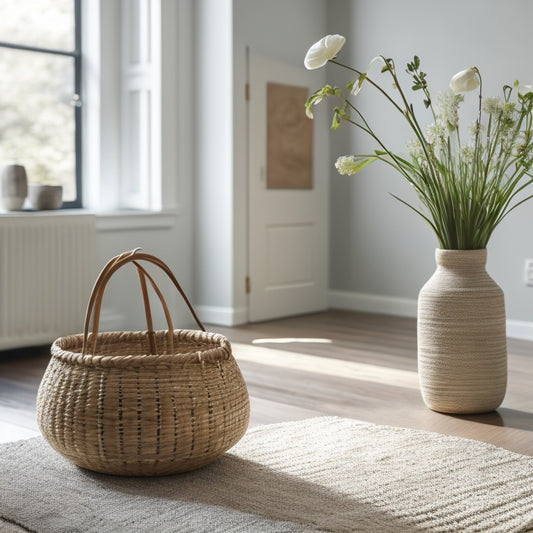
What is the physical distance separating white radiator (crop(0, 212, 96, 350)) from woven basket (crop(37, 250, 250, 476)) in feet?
6.84

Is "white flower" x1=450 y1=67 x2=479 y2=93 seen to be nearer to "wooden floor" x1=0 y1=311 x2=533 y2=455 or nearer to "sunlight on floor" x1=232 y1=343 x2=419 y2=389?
"wooden floor" x1=0 y1=311 x2=533 y2=455

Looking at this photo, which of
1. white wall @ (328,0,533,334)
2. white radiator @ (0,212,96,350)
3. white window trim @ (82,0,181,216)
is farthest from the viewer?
white window trim @ (82,0,181,216)

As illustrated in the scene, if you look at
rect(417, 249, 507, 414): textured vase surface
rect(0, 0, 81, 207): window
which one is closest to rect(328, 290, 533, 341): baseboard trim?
rect(0, 0, 81, 207): window

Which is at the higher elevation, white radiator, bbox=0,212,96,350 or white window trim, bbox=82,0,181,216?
white window trim, bbox=82,0,181,216

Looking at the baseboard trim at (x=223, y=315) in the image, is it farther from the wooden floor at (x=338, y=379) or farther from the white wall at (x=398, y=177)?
the white wall at (x=398, y=177)

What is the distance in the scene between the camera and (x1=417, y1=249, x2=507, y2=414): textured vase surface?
3.06 m

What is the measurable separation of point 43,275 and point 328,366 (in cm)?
151

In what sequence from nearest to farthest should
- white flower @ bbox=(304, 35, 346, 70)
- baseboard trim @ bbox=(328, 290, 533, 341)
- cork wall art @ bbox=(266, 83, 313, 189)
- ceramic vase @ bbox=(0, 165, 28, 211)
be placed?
white flower @ bbox=(304, 35, 346, 70) < ceramic vase @ bbox=(0, 165, 28, 211) < cork wall art @ bbox=(266, 83, 313, 189) < baseboard trim @ bbox=(328, 290, 533, 341)

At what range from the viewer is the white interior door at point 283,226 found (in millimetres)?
5477

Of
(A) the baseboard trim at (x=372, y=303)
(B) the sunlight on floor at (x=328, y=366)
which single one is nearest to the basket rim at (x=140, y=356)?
(B) the sunlight on floor at (x=328, y=366)

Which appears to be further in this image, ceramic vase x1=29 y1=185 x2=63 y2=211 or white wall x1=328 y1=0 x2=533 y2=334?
white wall x1=328 y1=0 x2=533 y2=334

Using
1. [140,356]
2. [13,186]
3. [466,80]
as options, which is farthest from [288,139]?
[140,356]

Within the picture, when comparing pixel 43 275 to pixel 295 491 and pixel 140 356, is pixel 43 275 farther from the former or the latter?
pixel 295 491

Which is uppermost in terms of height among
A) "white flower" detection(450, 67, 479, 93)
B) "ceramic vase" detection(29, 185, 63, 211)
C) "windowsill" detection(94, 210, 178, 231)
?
"white flower" detection(450, 67, 479, 93)
